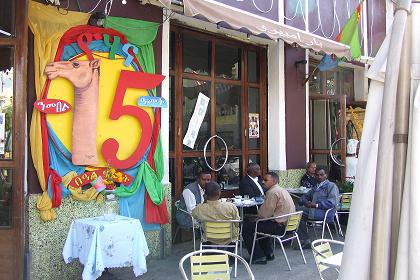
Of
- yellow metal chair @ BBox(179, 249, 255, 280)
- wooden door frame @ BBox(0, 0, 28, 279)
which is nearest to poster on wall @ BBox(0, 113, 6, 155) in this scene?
wooden door frame @ BBox(0, 0, 28, 279)

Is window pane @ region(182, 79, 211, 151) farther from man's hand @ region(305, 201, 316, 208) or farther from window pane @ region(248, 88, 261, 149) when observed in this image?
man's hand @ region(305, 201, 316, 208)

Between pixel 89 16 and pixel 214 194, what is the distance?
109 inches

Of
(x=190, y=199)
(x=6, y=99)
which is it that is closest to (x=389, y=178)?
(x=6, y=99)

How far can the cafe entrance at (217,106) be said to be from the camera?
7.45m

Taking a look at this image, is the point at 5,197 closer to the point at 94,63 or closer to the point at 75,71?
the point at 75,71

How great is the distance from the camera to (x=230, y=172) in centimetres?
842

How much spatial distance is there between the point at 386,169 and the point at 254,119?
22.5 feet

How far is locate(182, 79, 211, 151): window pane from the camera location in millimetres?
7629

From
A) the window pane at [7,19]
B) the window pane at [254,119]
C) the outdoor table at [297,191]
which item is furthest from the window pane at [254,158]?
the window pane at [7,19]

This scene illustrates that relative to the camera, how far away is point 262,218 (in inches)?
239

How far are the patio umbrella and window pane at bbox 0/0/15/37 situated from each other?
169 inches

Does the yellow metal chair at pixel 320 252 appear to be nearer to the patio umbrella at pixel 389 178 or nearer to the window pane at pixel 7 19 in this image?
the patio umbrella at pixel 389 178

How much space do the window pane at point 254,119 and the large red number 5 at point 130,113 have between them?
276 cm

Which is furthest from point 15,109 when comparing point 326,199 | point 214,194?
point 326,199
